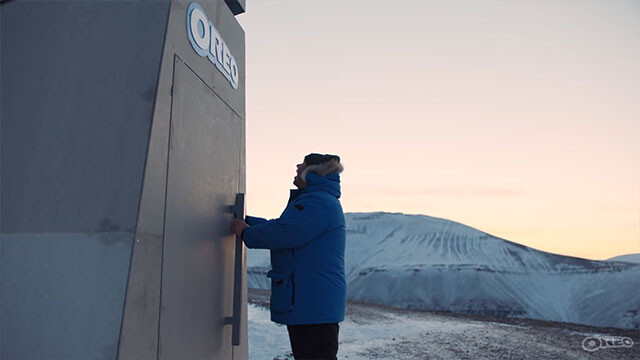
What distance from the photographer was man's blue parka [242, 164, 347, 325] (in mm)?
2576

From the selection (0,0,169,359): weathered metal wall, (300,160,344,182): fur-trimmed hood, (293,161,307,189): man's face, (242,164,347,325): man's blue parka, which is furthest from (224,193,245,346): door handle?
(0,0,169,359): weathered metal wall

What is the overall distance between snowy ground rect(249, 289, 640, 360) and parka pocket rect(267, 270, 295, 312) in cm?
438

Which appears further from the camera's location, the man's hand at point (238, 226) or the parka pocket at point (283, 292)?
the man's hand at point (238, 226)

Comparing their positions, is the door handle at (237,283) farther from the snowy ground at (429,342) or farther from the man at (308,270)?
the snowy ground at (429,342)

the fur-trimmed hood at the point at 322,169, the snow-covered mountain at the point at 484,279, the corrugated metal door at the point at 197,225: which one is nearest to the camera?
the corrugated metal door at the point at 197,225

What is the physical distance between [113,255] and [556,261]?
1973 inches

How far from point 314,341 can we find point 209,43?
5.04 feet

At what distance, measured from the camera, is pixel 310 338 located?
8.48 ft

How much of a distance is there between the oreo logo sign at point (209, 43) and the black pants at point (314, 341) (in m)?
1.40

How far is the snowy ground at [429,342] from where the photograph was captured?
7.66 meters

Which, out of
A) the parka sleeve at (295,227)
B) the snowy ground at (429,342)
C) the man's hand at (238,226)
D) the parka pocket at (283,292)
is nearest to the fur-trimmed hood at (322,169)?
the parka sleeve at (295,227)

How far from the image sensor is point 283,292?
2.61 m

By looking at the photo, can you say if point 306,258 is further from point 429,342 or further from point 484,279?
point 484,279

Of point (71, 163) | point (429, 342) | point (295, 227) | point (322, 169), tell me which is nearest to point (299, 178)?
point (322, 169)
